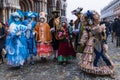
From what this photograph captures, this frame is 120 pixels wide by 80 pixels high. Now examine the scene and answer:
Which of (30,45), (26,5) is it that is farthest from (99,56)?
(26,5)

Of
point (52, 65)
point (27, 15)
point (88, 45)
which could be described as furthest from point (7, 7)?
point (88, 45)

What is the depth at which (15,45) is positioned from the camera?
6.23 metres

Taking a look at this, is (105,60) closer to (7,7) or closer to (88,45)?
(88,45)

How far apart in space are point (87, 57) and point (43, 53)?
5.38 ft

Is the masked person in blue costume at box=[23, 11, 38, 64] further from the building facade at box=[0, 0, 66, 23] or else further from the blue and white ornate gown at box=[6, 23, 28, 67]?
the building facade at box=[0, 0, 66, 23]

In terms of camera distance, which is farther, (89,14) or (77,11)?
(77,11)

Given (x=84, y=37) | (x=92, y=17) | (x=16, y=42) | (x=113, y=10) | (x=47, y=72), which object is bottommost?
(x=47, y=72)

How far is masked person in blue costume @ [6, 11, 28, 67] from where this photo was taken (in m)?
6.16

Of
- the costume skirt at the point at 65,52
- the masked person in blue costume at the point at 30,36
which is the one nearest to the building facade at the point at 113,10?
the costume skirt at the point at 65,52

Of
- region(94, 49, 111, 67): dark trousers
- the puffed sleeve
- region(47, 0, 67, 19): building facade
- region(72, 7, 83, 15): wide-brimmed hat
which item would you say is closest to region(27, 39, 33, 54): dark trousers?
region(72, 7, 83, 15): wide-brimmed hat

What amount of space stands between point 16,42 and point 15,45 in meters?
0.09

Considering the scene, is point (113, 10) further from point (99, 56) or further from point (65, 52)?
point (99, 56)

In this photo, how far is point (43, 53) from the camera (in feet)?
22.1

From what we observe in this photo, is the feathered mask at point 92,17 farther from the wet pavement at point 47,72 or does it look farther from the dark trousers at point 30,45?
the dark trousers at point 30,45
